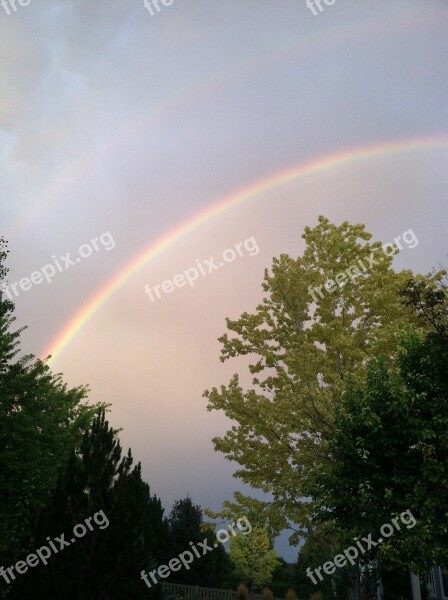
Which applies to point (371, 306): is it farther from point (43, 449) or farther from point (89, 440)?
point (43, 449)

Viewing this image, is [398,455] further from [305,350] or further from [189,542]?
[189,542]

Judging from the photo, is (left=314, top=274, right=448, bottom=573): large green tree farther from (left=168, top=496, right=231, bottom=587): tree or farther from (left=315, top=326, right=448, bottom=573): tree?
(left=168, top=496, right=231, bottom=587): tree

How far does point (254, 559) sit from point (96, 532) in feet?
146

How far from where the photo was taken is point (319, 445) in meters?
14.1

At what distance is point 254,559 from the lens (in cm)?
4838

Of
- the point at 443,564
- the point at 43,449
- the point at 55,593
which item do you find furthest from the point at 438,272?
the point at 43,449

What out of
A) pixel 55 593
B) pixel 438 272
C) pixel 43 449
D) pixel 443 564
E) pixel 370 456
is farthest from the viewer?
pixel 43 449

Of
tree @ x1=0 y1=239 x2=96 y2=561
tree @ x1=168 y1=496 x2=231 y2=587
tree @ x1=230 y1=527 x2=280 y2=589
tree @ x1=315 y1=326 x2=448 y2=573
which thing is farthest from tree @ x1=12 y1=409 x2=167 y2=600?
tree @ x1=230 y1=527 x2=280 y2=589

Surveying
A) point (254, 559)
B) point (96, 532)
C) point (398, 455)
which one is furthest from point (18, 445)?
point (254, 559)

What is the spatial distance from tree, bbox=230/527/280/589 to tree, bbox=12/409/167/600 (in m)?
41.2

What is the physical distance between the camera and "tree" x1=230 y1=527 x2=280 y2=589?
47.5 m

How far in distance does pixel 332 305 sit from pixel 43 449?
44.3ft

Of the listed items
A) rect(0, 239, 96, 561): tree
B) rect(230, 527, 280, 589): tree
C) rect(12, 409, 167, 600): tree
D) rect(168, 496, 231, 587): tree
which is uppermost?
rect(0, 239, 96, 561): tree

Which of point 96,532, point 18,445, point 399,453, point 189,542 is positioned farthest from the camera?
point 189,542
